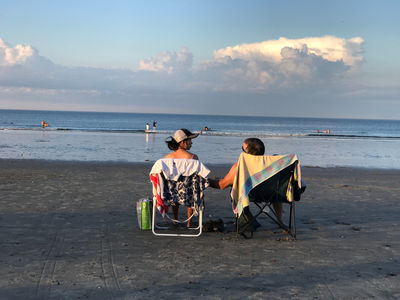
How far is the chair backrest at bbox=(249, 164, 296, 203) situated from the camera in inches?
198

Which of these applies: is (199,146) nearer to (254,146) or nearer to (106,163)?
(106,163)

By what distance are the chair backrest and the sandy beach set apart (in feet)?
Answer: 1.71

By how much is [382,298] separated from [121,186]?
6.88 meters

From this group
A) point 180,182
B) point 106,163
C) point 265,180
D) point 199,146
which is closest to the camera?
point 265,180

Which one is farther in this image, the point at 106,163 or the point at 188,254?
the point at 106,163

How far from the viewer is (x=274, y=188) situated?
5.07 m

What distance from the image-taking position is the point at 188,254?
453 centimetres

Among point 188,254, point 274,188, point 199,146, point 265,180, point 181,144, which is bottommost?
point 199,146

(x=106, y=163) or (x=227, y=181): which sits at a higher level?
(x=227, y=181)

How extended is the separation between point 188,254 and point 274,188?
1.31 metres

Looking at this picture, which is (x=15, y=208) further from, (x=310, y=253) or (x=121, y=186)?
(x=310, y=253)

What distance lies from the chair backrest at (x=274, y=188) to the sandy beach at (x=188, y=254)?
0.52 m

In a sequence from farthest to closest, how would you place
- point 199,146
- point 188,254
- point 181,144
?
point 199,146, point 181,144, point 188,254

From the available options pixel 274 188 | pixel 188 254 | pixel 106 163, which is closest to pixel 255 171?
pixel 274 188
